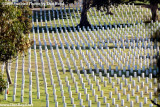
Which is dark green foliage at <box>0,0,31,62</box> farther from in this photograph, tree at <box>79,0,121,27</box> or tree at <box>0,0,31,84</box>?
tree at <box>79,0,121,27</box>

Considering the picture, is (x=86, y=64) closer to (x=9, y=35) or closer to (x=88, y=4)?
(x=9, y=35)

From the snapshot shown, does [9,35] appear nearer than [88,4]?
Yes

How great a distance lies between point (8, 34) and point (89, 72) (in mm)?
7561

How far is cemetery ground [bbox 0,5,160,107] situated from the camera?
67.0 ft

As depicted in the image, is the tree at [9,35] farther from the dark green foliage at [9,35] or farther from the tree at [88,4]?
the tree at [88,4]

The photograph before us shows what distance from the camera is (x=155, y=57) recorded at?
29.5 feet

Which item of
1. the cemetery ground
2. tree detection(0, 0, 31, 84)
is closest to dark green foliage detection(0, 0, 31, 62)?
tree detection(0, 0, 31, 84)

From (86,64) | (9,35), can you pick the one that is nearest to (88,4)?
(86,64)

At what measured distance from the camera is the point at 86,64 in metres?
29.4

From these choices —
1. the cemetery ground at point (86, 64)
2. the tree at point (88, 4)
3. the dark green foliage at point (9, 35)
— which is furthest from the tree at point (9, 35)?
the tree at point (88, 4)

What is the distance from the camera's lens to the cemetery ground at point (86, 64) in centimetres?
2042

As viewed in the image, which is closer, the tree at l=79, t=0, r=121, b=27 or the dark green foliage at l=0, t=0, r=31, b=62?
the dark green foliage at l=0, t=0, r=31, b=62

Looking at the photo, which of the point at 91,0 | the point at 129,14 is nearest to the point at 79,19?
the point at 91,0

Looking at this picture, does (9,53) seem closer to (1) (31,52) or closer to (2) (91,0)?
(1) (31,52)
